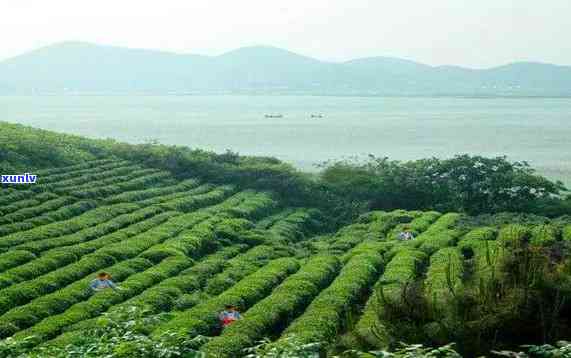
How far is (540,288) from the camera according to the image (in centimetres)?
1520

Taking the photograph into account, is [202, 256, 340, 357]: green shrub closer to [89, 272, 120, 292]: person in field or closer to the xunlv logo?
[89, 272, 120, 292]: person in field

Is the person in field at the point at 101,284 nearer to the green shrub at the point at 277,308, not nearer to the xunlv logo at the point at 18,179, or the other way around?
the green shrub at the point at 277,308

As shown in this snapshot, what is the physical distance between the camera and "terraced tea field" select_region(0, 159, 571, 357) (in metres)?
20.0

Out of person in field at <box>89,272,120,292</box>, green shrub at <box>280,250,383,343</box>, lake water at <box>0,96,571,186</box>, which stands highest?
person in field at <box>89,272,120,292</box>

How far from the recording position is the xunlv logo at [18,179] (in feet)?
121

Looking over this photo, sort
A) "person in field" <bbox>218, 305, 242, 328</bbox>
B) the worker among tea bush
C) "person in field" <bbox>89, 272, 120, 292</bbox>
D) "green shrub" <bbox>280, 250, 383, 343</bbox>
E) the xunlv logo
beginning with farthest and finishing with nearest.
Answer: the xunlv logo
the worker among tea bush
"person in field" <bbox>89, 272, 120, 292</bbox>
"person in field" <bbox>218, 305, 242, 328</bbox>
"green shrub" <bbox>280, 250, 383, 343</bbox>

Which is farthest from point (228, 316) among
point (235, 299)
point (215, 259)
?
point (215, 259)

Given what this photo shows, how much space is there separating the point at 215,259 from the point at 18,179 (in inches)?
522

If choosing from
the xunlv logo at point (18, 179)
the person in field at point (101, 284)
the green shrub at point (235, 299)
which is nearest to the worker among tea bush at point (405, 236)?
the green shrub at point (235, 299)

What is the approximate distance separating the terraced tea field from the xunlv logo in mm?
507

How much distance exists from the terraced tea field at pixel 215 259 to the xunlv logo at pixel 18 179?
507 mm

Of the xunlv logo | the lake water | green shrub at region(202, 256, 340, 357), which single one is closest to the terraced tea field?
green shrub at region(202, 256, 340, 357)

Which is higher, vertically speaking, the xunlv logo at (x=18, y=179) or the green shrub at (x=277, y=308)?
the xunlv logo at (x=18, y=179)

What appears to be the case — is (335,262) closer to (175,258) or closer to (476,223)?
(175,258)
